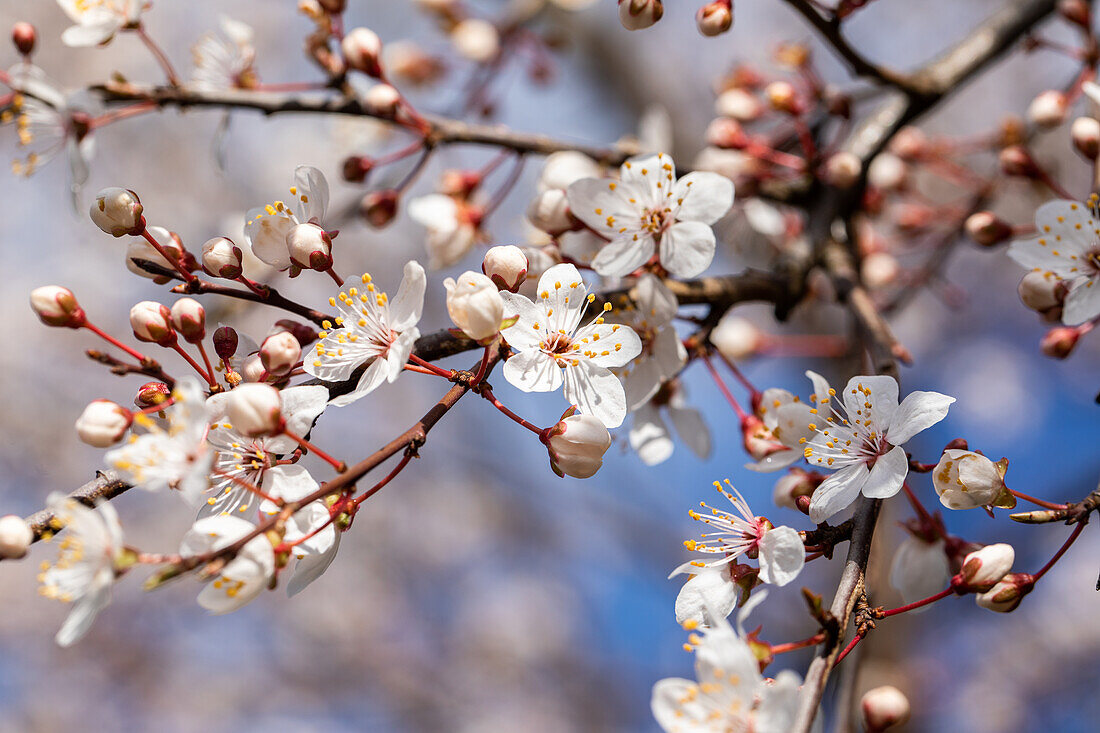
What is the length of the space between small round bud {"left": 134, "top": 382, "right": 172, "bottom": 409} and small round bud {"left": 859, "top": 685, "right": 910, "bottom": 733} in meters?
0.71

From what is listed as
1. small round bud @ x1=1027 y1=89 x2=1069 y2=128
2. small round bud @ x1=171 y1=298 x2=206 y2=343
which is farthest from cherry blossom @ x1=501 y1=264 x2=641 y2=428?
small round bud @ x1=1027 y1=89 x2=1069 y2=128

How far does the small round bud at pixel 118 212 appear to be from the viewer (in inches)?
31.5

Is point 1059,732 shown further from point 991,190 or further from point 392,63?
point 392,63

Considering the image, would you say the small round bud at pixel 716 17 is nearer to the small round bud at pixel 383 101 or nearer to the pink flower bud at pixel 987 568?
the small round bud at pixel 383 101

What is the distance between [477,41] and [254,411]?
60.1 inches

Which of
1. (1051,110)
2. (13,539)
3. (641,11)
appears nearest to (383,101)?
(641,11)

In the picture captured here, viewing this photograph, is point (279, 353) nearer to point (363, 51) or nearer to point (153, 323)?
point (153, 323)

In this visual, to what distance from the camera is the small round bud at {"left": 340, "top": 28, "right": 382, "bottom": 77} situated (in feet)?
3.84

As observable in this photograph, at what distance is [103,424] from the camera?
2.22ft

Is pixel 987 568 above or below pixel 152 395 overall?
below

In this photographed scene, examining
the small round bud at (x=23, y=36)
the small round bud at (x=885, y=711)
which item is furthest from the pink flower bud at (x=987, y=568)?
the small round bud at (x=23, y=36)

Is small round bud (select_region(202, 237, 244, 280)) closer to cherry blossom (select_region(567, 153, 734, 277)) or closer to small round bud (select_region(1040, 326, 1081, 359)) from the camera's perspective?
cherry blossom (select_region(567, 153, 734, 277))

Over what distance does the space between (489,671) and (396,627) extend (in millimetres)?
556

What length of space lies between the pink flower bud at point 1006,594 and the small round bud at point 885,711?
123mm
